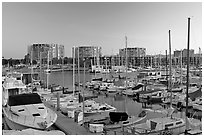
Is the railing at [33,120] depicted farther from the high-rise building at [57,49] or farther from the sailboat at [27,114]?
the high-rise building at [57,49]

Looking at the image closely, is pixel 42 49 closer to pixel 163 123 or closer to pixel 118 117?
pixel 118 117

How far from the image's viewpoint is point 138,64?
5216 cm

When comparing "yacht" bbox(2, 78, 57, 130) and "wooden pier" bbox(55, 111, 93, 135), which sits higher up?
"yacht" bbox(2, 78, 57, 130)

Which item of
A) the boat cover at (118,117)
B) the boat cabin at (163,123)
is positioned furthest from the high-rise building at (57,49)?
the boat cabin at (163,123)

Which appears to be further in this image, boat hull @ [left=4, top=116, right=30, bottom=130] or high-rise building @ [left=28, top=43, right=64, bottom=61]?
high-rise building @ [left=28, top=43, right=64, bottom=61]

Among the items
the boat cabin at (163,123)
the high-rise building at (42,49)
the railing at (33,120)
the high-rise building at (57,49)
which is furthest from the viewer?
the high-rise building at (57,49)

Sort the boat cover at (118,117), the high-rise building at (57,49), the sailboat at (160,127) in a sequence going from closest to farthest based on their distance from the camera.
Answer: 1. the sailboat at (160,127)
2. the boat cover at (118,117)
3. the high-rise building at (57,49)

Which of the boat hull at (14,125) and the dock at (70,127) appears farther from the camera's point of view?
the dock at (70,127)

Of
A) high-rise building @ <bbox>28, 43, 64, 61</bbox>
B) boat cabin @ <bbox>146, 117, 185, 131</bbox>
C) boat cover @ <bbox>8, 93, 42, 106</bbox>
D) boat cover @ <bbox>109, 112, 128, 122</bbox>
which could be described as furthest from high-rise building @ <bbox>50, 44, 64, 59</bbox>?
boat cabin @ <bbox>146, 117, 185, 131</bbox>

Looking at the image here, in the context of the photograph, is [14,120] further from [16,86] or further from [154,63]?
[154,63]

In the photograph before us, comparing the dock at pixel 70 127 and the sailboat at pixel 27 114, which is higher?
the sailboat at pixel 27 114

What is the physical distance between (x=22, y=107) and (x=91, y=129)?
2192 millimetres

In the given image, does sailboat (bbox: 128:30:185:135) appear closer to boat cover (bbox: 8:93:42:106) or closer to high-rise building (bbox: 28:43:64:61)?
boat cover (bbox: 8:93:42:106)

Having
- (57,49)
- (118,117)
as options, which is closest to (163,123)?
(118,117)
